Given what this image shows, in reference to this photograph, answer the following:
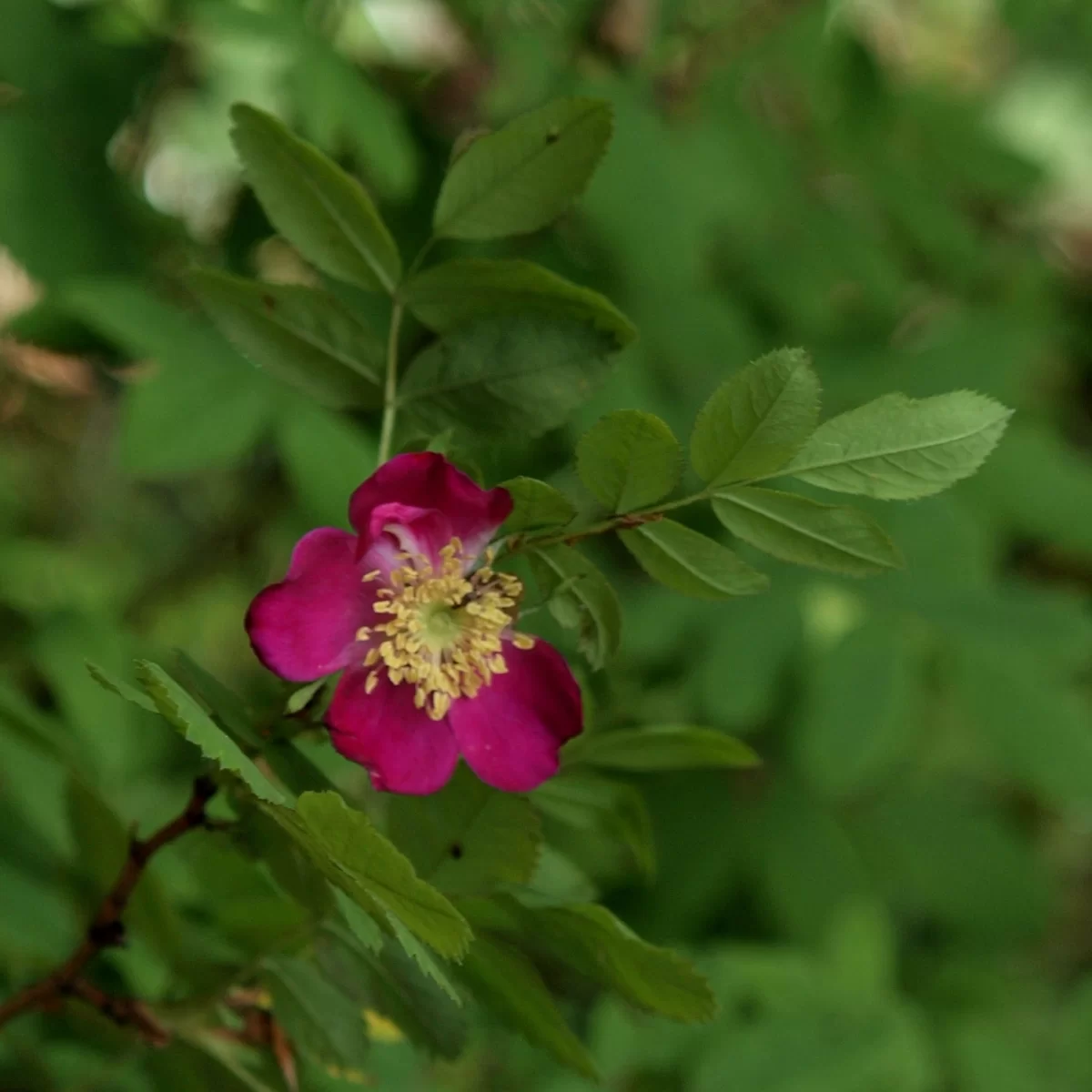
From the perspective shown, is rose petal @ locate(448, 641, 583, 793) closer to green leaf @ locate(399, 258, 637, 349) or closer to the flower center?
the flower center

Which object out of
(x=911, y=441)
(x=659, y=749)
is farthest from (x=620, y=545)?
(x=911, y=441)

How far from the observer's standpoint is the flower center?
0.45 m

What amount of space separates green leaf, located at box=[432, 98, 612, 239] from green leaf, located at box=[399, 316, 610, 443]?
0.04 meters

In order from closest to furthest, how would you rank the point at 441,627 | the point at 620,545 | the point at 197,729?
1. the point at 197,729
2. the point at 441,627
3. the point at 620,545

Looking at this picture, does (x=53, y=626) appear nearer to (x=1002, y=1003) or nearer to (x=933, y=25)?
(x=1002, y=1003)

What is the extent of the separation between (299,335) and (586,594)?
15 centimetres

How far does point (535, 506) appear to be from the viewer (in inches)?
16.9

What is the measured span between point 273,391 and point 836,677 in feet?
1.81

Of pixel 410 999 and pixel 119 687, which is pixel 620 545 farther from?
pixel 119 687

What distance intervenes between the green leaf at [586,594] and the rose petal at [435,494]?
22 mm

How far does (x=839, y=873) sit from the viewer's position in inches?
60.1

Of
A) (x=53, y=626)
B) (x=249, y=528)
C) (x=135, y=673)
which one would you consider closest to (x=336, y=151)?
(x=53, y=626)

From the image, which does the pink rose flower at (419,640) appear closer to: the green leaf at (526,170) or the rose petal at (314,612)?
the rose petal at (314,612)

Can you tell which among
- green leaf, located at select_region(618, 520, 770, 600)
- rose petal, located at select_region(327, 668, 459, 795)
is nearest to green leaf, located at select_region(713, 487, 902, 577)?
green leaf, located at select_region(618, 520, 770, 600)
